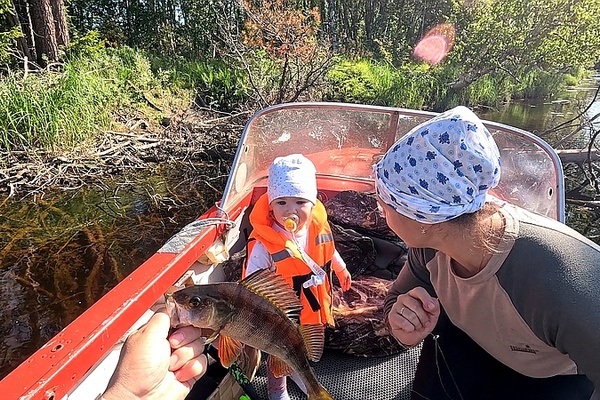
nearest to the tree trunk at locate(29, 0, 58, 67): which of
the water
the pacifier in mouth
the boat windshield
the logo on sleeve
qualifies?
the water

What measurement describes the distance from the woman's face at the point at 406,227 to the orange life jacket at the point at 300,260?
942 millimetres

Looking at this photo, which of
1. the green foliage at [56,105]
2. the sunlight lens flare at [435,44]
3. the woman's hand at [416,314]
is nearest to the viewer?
the woman's hand at [416,314]

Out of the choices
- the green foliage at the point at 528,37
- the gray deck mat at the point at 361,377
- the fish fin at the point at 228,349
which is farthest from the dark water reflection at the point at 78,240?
the green foliage at the point at 528,37

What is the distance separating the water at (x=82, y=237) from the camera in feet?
16.3

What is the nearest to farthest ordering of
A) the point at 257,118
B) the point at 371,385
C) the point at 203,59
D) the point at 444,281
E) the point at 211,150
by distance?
the point at 444,281
the point at 371,385
the point at 257,118
the point at 211,150
the point at 203,59

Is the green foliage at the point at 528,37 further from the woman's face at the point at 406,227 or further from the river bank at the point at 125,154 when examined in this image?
the woman's face at the point at 406,227

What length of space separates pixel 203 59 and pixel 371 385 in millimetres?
14408

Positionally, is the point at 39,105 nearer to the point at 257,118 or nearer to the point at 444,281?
the point at 257,118

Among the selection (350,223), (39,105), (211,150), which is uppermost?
(350,223)

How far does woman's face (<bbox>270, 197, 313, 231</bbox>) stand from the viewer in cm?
274

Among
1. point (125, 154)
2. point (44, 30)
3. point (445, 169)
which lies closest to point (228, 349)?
point (445, 169)

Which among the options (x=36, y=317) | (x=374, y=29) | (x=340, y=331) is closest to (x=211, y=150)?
(x=36, y=317)

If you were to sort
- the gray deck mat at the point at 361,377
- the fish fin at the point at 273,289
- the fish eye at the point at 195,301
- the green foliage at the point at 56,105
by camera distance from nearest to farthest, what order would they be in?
1. the fish eye at the point at 195,301
2. the fish fin at the point at 273,289
3. the gray deck mat at the point at 361,377
4. the green foliage at the point at 56,105

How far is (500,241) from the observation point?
1688mm
